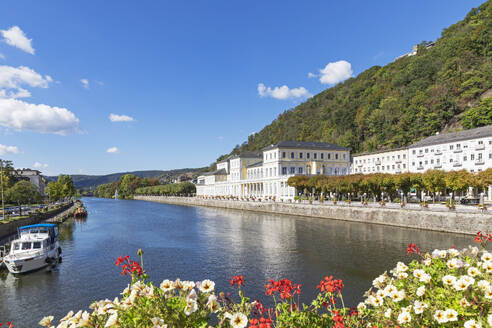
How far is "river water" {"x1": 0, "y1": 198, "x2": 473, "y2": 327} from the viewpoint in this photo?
1820cm

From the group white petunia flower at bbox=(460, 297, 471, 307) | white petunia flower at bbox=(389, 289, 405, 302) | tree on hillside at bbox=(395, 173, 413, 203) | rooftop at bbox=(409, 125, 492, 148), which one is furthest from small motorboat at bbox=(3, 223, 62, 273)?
rooftop at bbox=(409, 125, 492, 148)

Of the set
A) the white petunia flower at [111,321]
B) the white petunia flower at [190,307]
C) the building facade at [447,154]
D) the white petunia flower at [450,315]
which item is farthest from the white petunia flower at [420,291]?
the building facade at [447,154]

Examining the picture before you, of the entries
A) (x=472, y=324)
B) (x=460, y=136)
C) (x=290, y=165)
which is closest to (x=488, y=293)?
(x=472, y=324)

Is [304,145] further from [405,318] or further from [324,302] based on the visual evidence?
[405,318]

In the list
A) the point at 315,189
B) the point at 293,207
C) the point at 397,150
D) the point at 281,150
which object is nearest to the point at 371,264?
the point at 293,207

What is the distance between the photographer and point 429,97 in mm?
104625

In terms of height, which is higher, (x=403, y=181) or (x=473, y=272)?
(x=403, y=181)

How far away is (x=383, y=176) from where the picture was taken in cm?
5281

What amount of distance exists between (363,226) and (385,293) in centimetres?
4200

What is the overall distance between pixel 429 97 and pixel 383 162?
32.0m

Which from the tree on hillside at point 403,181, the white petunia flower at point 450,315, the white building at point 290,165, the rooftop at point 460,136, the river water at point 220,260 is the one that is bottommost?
the river water at point 220,260

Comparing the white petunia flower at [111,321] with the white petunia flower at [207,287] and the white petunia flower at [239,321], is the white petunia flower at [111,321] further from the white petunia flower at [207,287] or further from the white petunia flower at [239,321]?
the white petunia flower at [239,321]

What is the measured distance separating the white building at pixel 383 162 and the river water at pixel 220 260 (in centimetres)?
5034

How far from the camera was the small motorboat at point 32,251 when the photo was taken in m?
22.3
